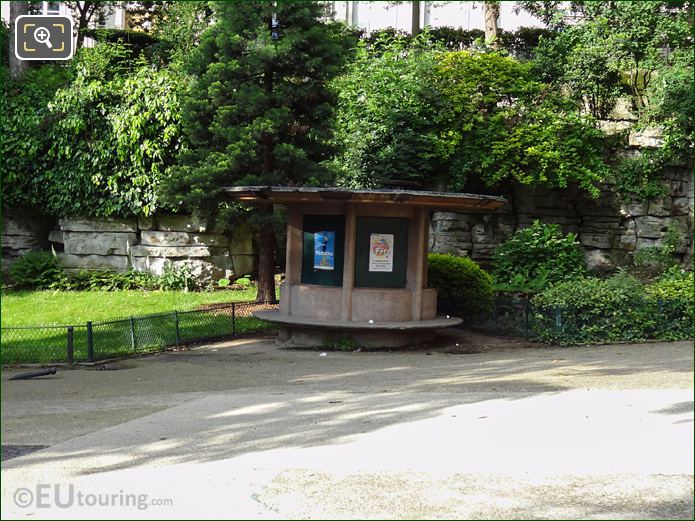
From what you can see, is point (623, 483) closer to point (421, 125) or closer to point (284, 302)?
point (284, 302)

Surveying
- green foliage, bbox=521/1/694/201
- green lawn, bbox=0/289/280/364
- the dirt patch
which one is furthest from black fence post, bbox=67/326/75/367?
green foliage, bbox=521/1/694/201

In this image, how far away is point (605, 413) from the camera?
8.91 m

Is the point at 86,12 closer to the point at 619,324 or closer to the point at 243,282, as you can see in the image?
the point at 243,282

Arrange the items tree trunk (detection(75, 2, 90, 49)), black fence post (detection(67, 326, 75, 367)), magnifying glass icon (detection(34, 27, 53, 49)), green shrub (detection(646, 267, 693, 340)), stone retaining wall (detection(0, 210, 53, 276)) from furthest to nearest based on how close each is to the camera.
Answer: tree trunk (detection(75, 2, 90, 49))
stone retaining wall (detection(0, 210, 53, 276))
green shrub (detection(646, 267, 693, 340))
black fence post (detection(67, 326, 75, 367))
magnifying glass icon (detection(34, 27, 53, 49))

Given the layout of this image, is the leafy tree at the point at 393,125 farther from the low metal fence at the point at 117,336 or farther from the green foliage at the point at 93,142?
the low metal fence at the point at 117,336

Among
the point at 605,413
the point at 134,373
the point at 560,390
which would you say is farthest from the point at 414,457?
the point at 134,373

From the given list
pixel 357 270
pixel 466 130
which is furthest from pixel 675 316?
pixel 466 130

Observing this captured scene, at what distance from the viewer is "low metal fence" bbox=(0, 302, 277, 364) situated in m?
14.1

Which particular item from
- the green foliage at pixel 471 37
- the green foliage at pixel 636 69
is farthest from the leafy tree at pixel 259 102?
the green foliage at pixel 471 37

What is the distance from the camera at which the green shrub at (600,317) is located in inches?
623

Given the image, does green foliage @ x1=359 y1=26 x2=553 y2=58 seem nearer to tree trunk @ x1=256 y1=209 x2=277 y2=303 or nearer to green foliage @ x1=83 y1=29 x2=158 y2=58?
green foliage @ x1=83 y1=29 x2=158 y2=58

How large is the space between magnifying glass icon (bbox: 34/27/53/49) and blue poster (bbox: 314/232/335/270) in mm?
11443

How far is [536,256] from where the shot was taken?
21.9m

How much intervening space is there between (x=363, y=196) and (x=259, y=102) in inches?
227
